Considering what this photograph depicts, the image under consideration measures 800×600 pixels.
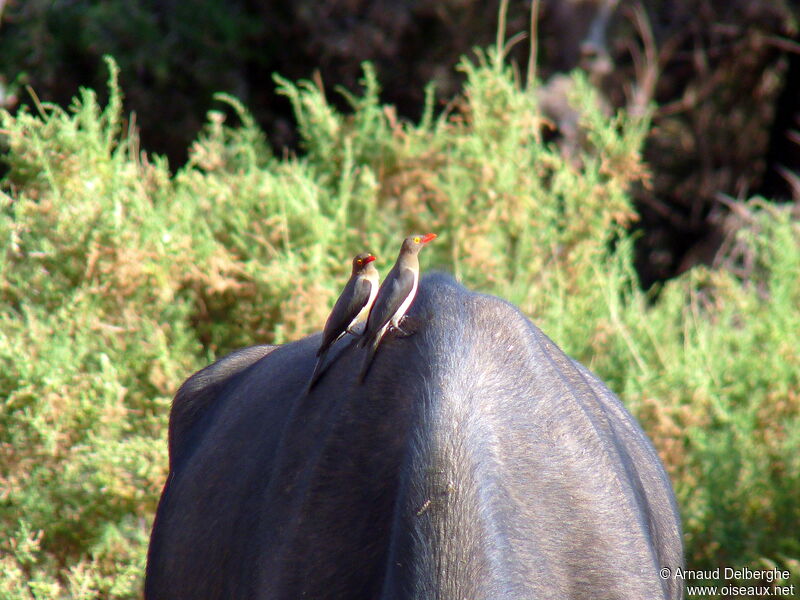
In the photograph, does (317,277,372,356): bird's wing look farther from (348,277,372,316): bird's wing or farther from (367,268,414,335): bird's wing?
(367,268,414,335): bird's wing

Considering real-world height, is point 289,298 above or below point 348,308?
above

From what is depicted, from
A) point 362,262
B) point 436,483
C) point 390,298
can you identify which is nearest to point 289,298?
point 362,262

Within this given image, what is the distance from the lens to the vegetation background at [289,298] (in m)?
3.59

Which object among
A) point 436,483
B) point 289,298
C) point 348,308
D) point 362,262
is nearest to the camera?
point 436,483

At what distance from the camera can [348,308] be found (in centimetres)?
224

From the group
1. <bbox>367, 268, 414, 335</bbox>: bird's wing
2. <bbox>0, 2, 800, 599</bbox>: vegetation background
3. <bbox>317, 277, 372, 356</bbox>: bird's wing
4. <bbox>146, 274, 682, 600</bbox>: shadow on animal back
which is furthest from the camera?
<bbox>0, 2, 800, 599</bbox>: vegetation background

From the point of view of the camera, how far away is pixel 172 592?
2520mm

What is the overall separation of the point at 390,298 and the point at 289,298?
7.09 ft

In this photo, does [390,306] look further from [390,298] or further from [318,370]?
[318,370]

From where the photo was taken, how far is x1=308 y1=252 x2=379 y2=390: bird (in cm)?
224

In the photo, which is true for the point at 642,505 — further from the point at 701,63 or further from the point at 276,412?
the point at 701,63

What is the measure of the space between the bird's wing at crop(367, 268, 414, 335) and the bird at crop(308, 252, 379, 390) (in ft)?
0.37

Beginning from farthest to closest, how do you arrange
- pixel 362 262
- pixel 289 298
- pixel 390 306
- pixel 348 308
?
pixel 289 298
pixel 362 262
pixel 348 308
pixel 390 306

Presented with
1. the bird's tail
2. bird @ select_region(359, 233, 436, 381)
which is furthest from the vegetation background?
bird @ select_region(359, 233, 436, 381)
